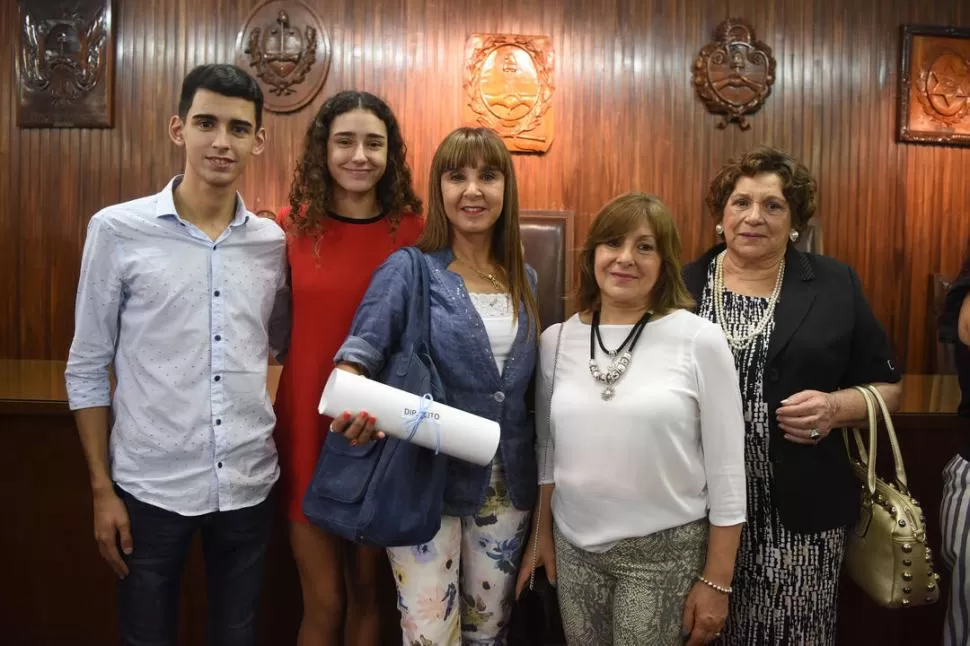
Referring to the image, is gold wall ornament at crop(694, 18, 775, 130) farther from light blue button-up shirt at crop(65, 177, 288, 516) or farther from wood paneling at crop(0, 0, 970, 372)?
light blue button-up shirt at crop(65, 177, 288, 516)

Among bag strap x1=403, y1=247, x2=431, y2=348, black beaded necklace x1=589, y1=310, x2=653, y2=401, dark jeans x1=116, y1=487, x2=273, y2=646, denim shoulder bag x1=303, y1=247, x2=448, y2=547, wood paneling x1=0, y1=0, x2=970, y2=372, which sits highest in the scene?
wood paneling x1=0, y1=0, x2=970, y2=372

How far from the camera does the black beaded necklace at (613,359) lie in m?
1.25

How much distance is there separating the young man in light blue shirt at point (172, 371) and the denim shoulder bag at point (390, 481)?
0.90 ft

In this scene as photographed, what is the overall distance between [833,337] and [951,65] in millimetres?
3116

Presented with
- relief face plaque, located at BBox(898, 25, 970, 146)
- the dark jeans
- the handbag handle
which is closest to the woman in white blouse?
the handbag handle

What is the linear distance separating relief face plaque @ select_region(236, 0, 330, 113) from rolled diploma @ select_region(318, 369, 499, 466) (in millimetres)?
2667

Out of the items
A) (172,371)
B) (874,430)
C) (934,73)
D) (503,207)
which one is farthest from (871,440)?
(934,73)

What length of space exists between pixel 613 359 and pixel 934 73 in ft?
11.3

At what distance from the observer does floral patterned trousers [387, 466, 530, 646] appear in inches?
50.3

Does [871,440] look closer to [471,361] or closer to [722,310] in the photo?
[722,310]

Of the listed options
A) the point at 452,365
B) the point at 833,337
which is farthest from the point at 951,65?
the point at 452,365

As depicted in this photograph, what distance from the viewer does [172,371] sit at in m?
1.36

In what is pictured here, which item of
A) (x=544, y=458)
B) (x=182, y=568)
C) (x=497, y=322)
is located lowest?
(x=182, y=568)

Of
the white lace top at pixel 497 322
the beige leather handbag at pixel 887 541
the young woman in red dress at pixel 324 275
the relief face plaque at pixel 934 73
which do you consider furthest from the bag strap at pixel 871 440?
the relief face plaque at pixel 934 73
